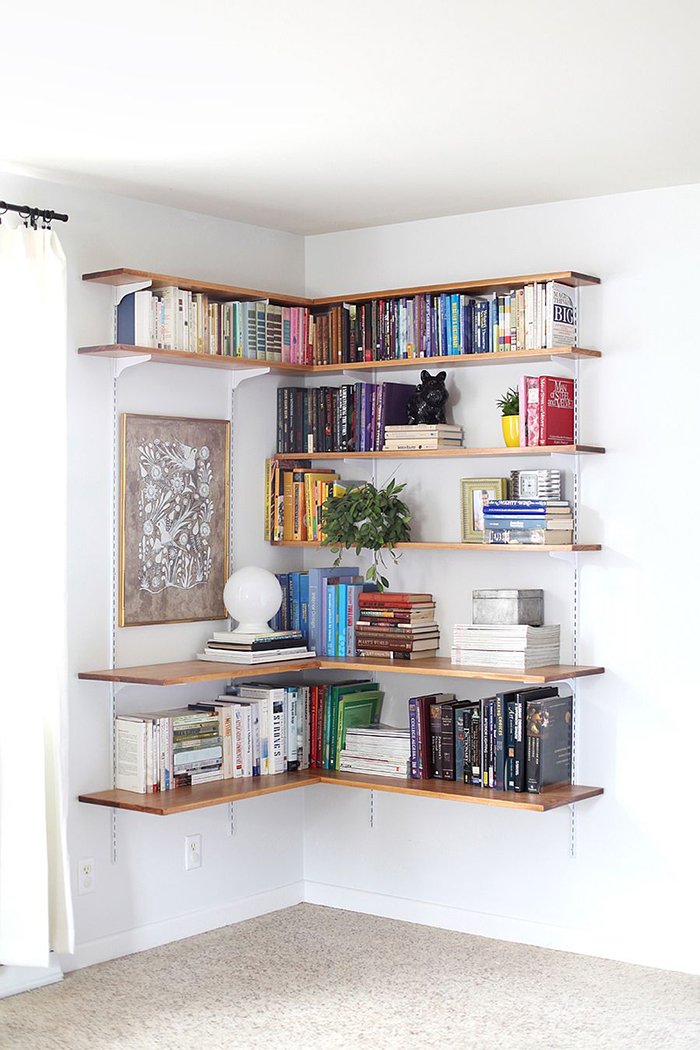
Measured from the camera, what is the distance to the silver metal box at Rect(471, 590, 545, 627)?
438 centimetres

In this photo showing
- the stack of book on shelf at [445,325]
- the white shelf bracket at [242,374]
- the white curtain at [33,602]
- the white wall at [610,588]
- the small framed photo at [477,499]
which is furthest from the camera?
the white shelf bracket at [242,374]

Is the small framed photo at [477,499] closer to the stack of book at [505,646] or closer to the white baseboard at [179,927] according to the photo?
the stack of book at [505,646]

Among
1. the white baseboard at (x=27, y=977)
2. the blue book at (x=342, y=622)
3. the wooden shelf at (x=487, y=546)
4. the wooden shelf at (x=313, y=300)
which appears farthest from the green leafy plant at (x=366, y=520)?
the white baseboard at (x=27, y=977)

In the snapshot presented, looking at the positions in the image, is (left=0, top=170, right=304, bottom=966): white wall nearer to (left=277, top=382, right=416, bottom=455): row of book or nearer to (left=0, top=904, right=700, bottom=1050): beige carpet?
(left=277, top=382, right=416, bottom=455): row of book

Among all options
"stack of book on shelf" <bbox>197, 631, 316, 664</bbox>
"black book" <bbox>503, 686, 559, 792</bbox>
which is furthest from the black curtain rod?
"black book" <bbox>503, 686, 559, 792</bbox>

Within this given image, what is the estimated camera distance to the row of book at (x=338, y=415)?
186 inches

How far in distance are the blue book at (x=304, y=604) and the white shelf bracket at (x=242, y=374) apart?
31.0 inches

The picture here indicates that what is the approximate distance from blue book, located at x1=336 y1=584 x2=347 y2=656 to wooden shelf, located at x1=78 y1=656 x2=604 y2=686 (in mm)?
76

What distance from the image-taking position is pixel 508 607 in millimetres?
4387

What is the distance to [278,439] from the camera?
5.02 metres

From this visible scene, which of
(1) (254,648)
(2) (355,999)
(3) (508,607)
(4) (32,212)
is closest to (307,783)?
(1) (254,648)

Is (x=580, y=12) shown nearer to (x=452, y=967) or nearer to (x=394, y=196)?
(x=394, y=196)

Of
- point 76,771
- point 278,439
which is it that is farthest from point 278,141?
point 76,771

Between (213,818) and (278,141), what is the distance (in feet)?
8.13
